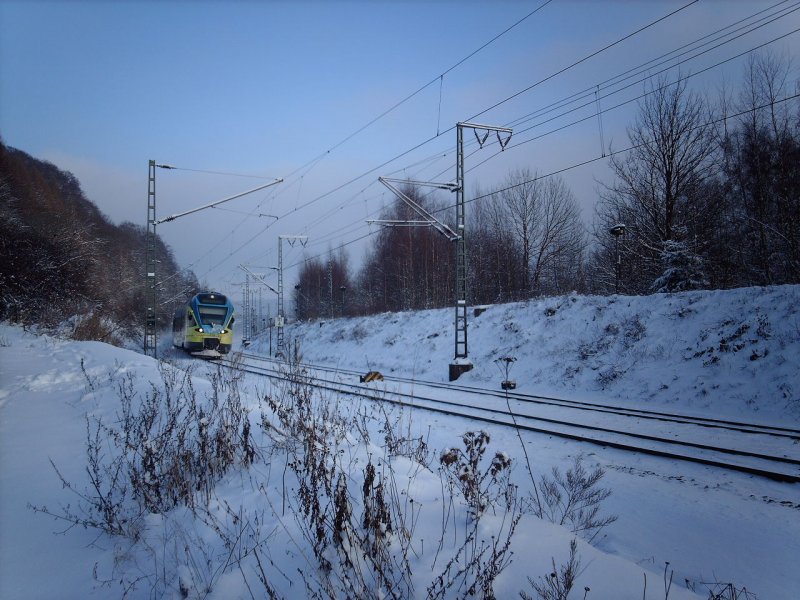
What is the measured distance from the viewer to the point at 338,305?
59312 mm

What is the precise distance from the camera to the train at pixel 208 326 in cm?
2108

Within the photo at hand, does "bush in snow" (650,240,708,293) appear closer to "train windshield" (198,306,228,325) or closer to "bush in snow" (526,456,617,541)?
"bush in snow" (526,456,617,541)

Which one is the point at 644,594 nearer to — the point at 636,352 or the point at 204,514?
the point at 204,514

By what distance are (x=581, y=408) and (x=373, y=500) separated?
786 centimetres

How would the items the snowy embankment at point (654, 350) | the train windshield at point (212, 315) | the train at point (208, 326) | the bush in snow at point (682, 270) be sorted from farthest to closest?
the train windshield at point (212, 315) < the train at point (208, 326) < the bush in snow at point (682, 270) < the snowy embankment at point (654, 350)

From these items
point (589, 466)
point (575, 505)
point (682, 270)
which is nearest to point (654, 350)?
point (682, 270)

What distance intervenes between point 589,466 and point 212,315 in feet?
66.8

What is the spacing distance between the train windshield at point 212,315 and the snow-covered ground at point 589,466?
7973 millimetres

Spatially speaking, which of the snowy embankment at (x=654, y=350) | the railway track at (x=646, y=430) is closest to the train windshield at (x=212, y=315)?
the snowy embankment at (x=654, y=350)

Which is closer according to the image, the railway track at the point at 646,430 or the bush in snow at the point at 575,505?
the bush in snow at the point at 575,505

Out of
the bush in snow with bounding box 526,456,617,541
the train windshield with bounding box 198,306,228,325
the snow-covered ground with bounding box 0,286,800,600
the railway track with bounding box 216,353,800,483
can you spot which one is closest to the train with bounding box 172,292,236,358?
the train windshield with bounding box 198,306,228,325

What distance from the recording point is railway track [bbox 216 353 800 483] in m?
5.46

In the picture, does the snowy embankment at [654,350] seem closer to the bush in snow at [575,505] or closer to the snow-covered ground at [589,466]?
the snow-covered ground at [589,466]

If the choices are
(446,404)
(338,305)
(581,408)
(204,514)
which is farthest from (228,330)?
(338,305)
